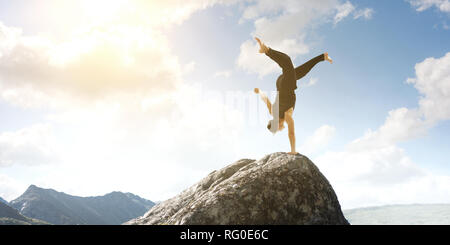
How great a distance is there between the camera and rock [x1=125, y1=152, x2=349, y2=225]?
27.2ft

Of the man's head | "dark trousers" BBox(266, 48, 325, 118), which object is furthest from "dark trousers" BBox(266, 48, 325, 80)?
the man's head

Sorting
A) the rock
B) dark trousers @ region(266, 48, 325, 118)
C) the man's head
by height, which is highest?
dark trousers @ region(266, 48, 325, 118)

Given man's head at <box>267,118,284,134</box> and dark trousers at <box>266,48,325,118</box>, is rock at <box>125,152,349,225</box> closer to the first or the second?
man's head at <box>267,118,284,134</box>

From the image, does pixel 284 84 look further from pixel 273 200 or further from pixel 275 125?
pixel 273 200

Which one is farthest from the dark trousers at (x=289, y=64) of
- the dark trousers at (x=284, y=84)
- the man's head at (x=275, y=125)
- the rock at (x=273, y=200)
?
the rock at (x=273, y=200)

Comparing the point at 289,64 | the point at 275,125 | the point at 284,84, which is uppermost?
the point at 289,64

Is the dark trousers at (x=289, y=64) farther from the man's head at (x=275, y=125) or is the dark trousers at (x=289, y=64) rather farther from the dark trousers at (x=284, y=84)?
the man's head at (x=275, y=125)

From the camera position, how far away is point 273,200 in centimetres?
885

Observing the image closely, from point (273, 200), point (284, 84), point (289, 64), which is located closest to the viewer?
point (273, 200)

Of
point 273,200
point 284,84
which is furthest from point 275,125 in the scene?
point 273,200

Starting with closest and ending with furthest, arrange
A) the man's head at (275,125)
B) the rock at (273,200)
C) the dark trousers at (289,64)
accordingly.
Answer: the rock at (273,200), the dark trousers at (289,64), the man's head at (275,125)

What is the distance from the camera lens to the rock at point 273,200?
27.2ft
